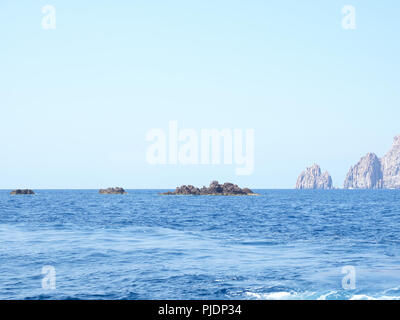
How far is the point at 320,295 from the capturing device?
63.4ft

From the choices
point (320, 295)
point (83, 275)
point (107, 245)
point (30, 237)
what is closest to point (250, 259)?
point (320, 295)

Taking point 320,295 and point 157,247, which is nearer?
point 320,295

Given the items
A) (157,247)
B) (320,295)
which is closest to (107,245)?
(157,247)

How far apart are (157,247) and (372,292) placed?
65.5 ft
